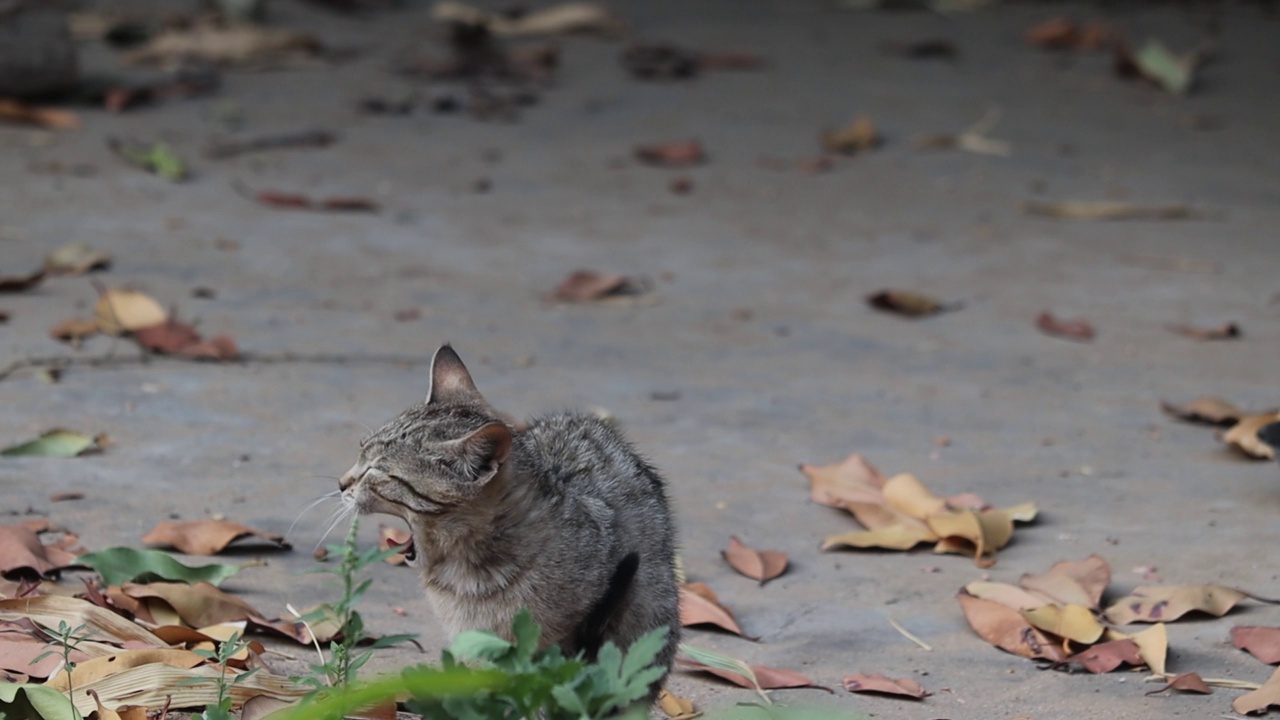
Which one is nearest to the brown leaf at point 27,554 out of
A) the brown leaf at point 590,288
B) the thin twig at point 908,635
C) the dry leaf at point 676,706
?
the dry leaf at point 676,706

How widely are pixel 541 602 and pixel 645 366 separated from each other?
10.2ft

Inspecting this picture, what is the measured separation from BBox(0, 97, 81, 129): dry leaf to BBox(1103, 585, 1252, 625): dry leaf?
763 centimetres

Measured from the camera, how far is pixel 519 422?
522 centimetres

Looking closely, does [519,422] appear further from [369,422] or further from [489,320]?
[489,320]

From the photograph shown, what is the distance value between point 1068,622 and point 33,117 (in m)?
7.71

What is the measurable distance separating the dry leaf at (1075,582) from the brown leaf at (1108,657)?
0.72 feet

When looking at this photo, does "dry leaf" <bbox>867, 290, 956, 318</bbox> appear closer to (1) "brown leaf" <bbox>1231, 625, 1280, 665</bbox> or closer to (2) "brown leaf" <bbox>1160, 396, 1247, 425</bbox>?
(2) "brown leaf" <bbox>1160, 396, 1247, 425</bbox>

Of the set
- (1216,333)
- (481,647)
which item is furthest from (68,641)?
(1216,333)

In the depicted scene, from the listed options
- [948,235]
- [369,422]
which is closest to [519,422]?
[369,422]

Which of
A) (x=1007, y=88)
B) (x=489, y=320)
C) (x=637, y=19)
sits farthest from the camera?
(x=637, y=19)

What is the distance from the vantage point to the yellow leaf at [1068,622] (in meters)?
3.75

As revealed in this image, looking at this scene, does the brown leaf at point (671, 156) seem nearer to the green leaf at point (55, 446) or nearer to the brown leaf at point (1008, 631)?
the green leaf at point (55, 446)

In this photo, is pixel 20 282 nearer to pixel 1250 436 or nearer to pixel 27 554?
pixel 27 554

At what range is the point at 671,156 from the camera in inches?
385
